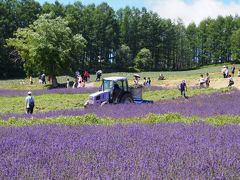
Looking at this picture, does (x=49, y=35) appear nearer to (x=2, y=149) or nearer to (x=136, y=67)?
(x=2, y=149)

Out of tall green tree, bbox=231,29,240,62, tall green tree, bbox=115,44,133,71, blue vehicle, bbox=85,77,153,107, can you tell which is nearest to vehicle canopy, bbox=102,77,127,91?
blue vehicle, bbox=85,77,153,107

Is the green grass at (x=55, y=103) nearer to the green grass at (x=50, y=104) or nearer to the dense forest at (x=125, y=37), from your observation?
the green grass at (x=50, y=104)

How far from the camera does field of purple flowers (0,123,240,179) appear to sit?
4.84m

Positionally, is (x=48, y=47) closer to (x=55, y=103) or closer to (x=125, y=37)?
(x=55, y=103)

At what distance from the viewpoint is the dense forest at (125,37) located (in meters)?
94.1

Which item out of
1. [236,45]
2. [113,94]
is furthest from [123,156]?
Answer: [236,45]

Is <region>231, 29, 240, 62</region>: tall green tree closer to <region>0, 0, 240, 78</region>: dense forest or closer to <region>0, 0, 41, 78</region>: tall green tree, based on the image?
<region>0, 0, 240, 78</region>: dense forest

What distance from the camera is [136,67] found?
102 meters

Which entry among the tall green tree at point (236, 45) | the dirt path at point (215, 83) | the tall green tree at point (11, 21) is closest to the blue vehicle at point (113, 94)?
the dirt path at point (215, 83)

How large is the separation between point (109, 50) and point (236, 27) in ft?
167

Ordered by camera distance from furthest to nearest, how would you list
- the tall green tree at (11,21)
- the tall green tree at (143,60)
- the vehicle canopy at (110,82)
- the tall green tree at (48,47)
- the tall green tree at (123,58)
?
1. the tall green tree at (123,58)
2. the tall green tree at (143,60)
3. the tall green tree at (11,21)
4. the tall green tree at (48,47)
5. the vehicle canopy at (110,82)

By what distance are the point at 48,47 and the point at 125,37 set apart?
223 ft

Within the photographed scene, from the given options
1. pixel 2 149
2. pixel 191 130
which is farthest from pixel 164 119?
pixel 2 149

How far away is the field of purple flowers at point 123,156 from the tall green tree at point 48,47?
1590 inches
